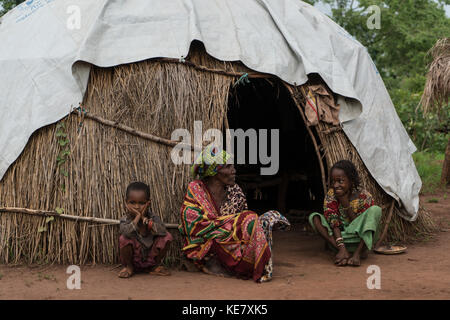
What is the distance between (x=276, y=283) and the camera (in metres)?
4.28

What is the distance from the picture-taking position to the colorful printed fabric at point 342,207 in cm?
505

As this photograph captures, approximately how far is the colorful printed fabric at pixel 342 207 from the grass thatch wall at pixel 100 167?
134 centimetres

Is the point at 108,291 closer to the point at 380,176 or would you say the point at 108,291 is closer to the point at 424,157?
the point at 380,176

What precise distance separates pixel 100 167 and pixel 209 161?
3.16 ft

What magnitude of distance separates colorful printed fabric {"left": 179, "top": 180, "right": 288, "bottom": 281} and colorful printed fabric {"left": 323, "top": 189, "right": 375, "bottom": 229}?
0.86 metres

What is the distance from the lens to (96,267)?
4.66 meters

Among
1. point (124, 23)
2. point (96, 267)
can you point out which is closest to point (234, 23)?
point (124, 23)

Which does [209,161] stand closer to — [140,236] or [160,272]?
[140,236]

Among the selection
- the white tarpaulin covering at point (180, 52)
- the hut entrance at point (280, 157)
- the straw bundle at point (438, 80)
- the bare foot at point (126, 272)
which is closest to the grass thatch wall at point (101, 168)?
the white tarpaulin covering at point (180, 52)

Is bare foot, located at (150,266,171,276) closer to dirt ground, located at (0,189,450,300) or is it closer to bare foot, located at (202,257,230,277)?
dirt ground, located at (0,189,450,300)

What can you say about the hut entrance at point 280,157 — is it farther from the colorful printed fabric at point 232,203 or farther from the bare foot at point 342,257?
the colorful printed fabric at point 232,203

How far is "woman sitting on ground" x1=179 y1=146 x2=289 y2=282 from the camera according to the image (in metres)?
4.36

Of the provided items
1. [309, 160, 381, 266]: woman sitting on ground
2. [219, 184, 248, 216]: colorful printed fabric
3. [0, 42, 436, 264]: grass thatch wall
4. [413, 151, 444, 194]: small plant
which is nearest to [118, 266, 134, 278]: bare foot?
[0, 42, 436, 264]: grass thatch wall

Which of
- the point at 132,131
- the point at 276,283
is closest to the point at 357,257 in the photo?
the point at 276,283
